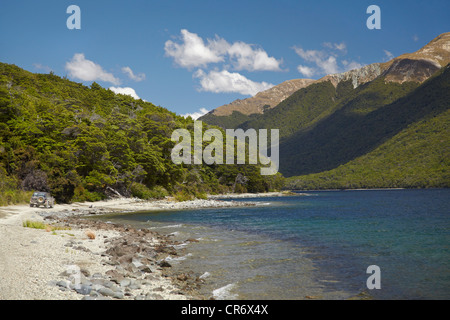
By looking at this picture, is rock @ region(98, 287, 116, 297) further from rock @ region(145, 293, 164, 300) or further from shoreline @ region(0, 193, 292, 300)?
rock @ region(145, 293, 164, 300)

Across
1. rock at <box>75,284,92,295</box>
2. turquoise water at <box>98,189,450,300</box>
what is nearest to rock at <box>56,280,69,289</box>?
rock at <box>75,284,92,295</box>

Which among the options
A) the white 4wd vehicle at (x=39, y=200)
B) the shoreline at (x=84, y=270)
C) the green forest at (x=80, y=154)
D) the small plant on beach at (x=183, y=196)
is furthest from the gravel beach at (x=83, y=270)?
the small plant on beach at (x=183, y=196)

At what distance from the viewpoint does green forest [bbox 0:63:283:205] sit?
4094 centimetres

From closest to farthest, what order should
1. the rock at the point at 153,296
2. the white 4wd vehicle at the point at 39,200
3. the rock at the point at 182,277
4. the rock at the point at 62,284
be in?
the rock at the point at 62,284 → the rock at the point at 153,296 → the rock at the point at 182,277 → the white 4wd vehicle at the point at 39,200

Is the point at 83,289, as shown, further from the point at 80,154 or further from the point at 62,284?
the point at 80,154

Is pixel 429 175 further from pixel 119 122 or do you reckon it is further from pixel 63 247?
pixel 63 247

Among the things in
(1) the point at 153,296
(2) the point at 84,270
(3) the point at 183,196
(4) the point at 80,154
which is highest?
(4) the point at 80,154

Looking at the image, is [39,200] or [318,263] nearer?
[318,263]

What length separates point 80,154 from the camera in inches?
1973

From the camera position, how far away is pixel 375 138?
199 metres

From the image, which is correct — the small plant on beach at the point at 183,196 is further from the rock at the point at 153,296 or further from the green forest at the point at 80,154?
the rock at the point at 153,296

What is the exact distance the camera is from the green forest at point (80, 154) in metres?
40.9

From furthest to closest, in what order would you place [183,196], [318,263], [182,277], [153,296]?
[183,196] < [318,263] < [182,277] < [153,296]

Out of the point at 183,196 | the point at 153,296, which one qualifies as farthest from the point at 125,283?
the point at 183,196
